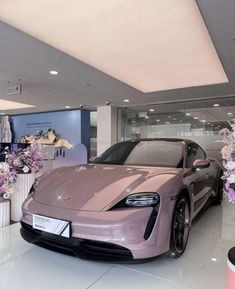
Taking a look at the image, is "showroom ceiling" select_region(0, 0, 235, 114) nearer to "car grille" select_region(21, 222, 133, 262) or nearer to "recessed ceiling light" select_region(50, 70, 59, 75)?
"recessed ceiling light" select_region(50, 70, 59, 75)

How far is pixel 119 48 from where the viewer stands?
3494 millimetres

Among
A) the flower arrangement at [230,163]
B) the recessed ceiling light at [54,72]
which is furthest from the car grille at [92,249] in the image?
the recessed ceiling light at [54,72]

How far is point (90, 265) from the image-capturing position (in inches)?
74.0

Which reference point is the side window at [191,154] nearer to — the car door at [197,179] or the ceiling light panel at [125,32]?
the car door at [197,179]

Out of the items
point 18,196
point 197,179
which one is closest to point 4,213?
point 18,196

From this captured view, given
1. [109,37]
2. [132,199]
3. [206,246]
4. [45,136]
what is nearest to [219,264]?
[206,246]

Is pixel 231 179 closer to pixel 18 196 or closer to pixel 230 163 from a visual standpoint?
pixel 230 163

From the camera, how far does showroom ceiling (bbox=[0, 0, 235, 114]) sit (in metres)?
2.51

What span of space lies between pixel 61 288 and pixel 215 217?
2.34m

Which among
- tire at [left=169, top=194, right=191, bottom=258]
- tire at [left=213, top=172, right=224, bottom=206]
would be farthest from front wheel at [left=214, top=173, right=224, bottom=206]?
tire at [left=169, top=194, right=191, bottom=258]

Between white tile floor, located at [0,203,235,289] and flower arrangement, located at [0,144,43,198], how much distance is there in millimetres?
602

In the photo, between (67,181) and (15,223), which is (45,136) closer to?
(15,223)

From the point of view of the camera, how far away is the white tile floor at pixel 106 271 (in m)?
1.65

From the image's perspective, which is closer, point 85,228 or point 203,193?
point 85,228
